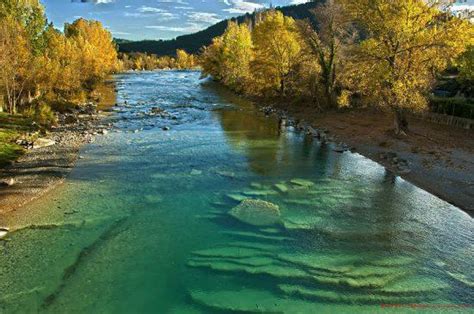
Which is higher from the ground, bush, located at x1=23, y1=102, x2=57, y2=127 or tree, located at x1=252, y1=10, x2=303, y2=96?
tree, located at x1=252, y1=10, x2=303, y2=96

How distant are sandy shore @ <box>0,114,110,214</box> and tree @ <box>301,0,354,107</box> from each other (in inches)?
977

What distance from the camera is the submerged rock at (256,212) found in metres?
16.9

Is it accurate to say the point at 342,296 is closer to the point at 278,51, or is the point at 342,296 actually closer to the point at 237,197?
the point at 237,197

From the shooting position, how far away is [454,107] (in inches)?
1270

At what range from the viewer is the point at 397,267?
1359 centimetres

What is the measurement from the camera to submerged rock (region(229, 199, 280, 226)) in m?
16.9

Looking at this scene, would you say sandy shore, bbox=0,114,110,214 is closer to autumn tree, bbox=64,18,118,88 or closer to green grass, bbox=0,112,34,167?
green grass, bbox=0,112,34,167

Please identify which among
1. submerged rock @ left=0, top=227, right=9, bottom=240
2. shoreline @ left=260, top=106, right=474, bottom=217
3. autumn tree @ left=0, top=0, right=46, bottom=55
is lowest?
submerged rock @ left=0, top=227, right=9, bottom=240

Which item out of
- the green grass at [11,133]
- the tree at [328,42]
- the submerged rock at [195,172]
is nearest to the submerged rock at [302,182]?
the submerged rock at [195,172]

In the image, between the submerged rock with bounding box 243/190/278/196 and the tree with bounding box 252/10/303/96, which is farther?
the tree with bounding box 252/10/303/96

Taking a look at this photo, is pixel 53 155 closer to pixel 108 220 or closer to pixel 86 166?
pixel 86 166

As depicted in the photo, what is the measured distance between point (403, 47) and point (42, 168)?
2634 cm

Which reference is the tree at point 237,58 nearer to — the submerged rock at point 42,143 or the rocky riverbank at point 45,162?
the rocky riverbank at point 45,162

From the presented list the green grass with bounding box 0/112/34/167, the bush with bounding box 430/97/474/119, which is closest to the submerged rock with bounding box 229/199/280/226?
the green grass with bounding box 0/112/34/167
